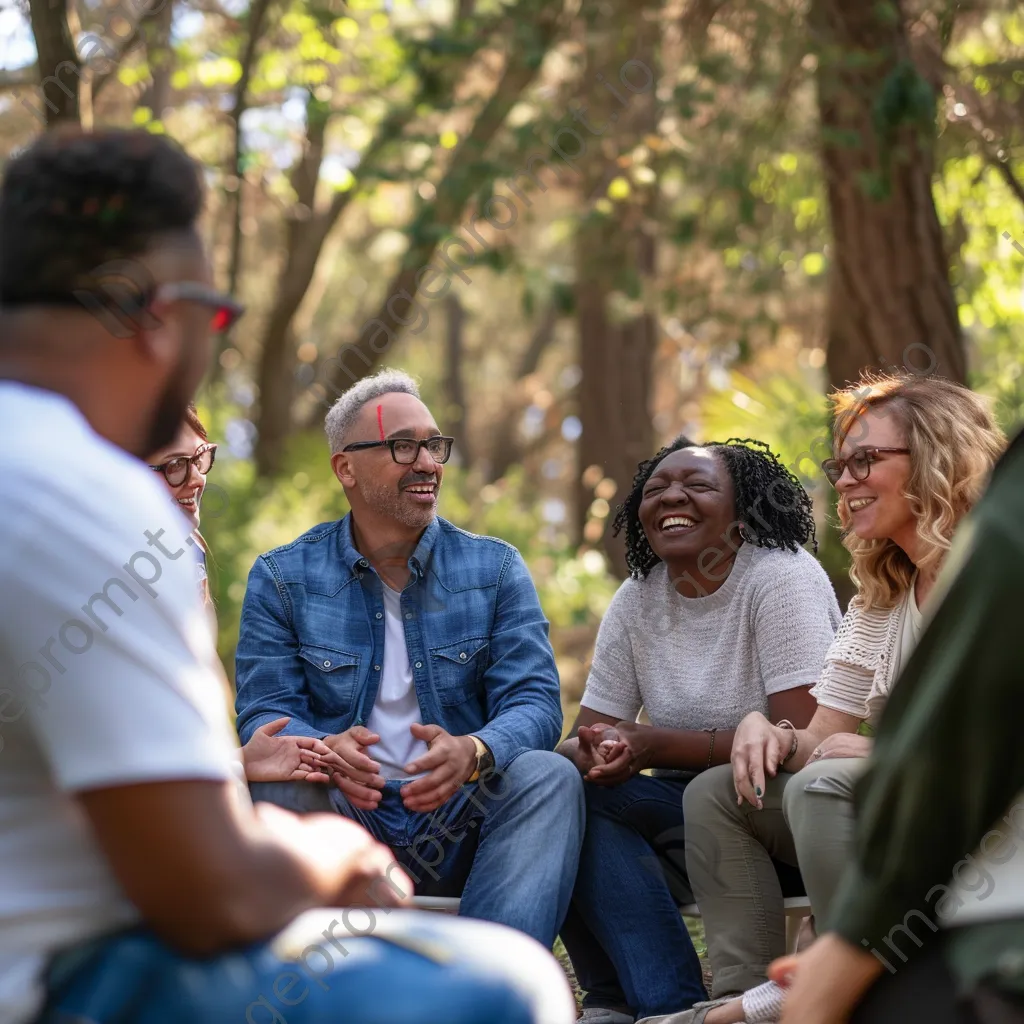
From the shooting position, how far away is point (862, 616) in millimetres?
3600

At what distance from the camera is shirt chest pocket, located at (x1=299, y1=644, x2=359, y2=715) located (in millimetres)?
3857

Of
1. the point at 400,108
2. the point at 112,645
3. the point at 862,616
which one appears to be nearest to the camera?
the point at 112,645

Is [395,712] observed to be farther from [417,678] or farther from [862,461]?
[862,461]

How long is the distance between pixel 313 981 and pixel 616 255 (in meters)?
8.15

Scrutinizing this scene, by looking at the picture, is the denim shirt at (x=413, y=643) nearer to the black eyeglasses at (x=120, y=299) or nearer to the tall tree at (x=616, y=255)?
the black eyeglasses at (x=120, y=299)

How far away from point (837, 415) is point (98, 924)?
2.81 meters

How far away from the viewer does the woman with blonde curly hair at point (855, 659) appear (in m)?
3.44

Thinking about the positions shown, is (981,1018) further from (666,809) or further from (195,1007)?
(666,809)

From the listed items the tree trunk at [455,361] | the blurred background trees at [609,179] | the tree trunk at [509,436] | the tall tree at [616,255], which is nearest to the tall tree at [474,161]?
the blurred background trees at [609,179]

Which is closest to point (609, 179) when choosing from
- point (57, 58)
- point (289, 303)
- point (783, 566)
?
point (289, 303)

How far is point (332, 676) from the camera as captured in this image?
12.7ft

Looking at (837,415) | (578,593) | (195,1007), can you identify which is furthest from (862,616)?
(578,593)

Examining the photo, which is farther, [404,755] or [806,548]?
[806,548]

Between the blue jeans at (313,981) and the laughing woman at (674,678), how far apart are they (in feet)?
6.59
